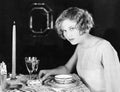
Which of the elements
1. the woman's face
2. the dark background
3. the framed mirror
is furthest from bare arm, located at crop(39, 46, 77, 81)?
the framed mirror

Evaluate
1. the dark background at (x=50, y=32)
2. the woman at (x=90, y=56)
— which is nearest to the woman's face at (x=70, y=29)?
the woman at (x=90, y=56)

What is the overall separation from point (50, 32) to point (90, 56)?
75cm

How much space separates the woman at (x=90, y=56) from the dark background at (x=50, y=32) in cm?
57

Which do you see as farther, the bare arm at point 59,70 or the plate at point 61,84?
the bare arm at point 59,70

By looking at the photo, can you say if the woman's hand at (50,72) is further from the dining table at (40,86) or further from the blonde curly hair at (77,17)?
the blonde curly hair at (77,17)

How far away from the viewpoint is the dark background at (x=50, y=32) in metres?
2.89

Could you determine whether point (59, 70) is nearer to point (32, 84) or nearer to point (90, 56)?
point (90, 56)

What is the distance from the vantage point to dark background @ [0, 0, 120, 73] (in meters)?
2.89

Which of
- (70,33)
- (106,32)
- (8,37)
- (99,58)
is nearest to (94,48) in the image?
(99,58)

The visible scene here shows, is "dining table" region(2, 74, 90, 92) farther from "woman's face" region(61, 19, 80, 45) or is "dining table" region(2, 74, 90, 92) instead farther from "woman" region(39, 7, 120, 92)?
"woman's face" region(61, 19, 80, 45)

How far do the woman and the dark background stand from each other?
57cm

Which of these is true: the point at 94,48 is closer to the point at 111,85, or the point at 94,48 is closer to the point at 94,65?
the point at 94,65

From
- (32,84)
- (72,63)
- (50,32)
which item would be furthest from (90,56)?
(50,32)

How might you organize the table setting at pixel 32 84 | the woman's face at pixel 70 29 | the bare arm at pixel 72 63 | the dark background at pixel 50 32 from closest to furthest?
the table setting at pixel 32 84
the woman's face at pixel 70 29
the bare arm at pixel 72 63
the dark background at pixel 50 32
